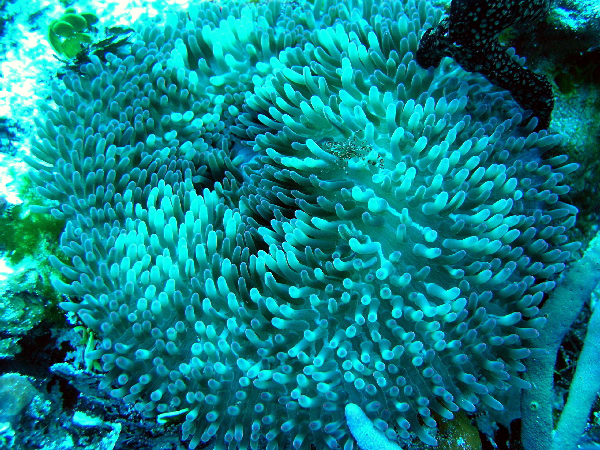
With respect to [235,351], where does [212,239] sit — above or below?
above

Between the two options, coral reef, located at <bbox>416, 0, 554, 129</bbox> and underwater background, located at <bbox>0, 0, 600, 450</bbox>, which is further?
coral reef, located at <bbox>416, 0, 554, 129</bbox>

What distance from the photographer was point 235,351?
8.70 feet

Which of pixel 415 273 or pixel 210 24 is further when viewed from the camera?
pixel 210 24

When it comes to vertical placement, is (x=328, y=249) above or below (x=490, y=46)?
below

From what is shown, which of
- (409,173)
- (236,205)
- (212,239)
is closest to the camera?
(409,173)

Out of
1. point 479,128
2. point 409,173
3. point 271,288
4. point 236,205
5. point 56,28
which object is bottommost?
point 271,288

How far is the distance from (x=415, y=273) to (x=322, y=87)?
1783 millimetres

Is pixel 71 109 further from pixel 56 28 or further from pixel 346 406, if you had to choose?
pixel 346 406

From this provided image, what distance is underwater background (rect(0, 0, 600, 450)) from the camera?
265 cm

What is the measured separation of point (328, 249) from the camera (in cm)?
294

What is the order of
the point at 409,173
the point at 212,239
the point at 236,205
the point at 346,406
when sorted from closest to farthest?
the point at 346,406
the point at 409,173
the point at 212,239
the point at 236,205

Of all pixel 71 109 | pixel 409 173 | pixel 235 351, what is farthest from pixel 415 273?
pixel 71 109

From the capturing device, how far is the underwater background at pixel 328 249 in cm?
265

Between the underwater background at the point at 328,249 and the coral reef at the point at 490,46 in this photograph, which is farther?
the coral reef at the point at 490,46
